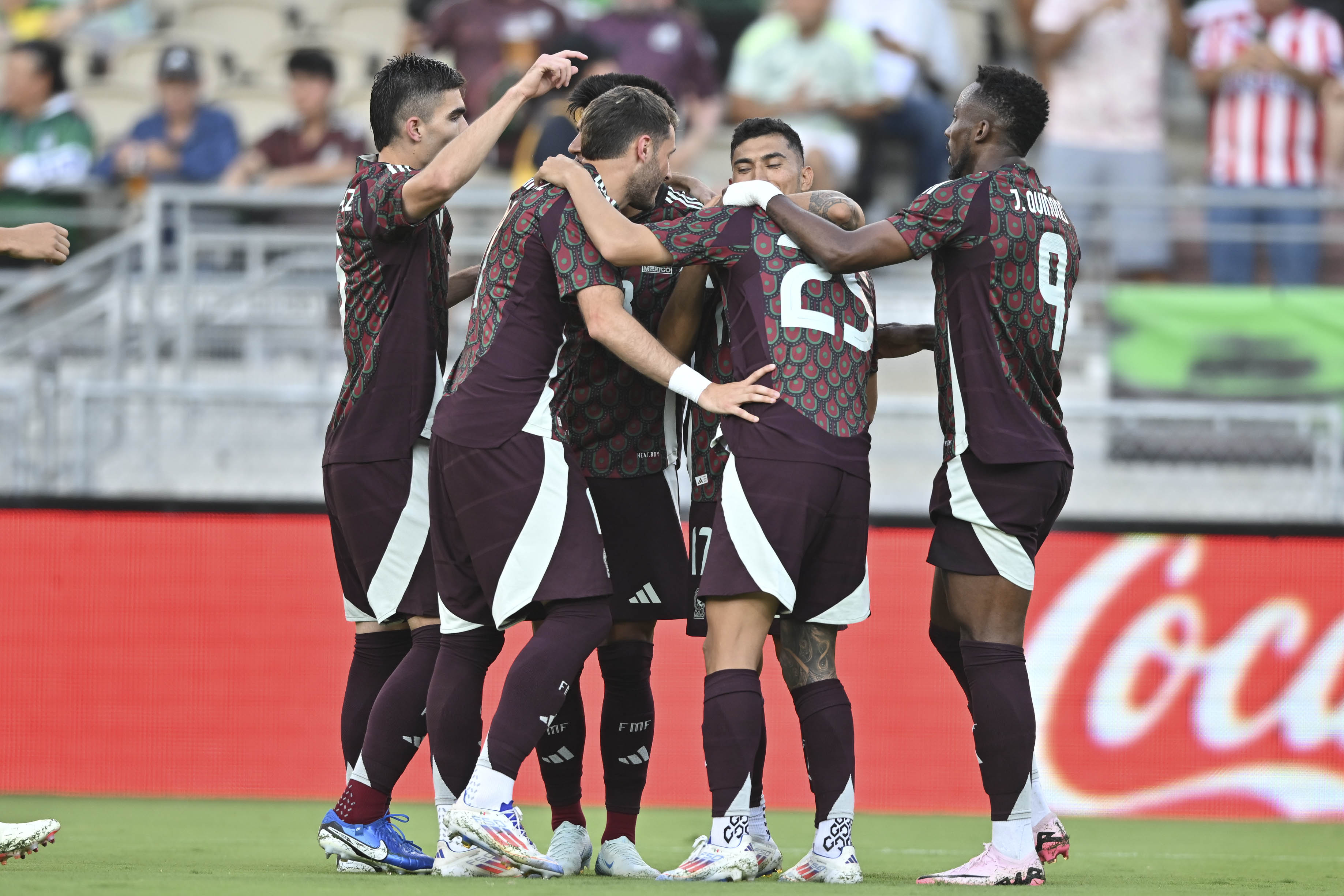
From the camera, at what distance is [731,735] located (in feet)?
14.9

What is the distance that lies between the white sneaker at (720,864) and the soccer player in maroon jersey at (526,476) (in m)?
0.39

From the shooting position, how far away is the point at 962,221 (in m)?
4.70

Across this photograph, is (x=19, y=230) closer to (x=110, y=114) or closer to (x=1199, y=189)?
(x=1199, y=189)

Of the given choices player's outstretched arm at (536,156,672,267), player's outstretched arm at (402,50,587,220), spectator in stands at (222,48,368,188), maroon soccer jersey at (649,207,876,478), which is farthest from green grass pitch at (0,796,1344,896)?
spectator in stands at (222,48,368,188)

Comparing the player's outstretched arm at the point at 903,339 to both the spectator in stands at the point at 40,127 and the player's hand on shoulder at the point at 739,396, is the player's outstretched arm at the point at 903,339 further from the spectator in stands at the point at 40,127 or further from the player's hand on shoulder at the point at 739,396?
the spectator in stands at the point at 40,127

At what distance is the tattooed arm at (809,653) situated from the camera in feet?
15.7

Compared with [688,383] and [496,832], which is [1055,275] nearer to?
[688,383]

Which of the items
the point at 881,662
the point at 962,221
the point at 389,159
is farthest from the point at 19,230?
the point at 881,662

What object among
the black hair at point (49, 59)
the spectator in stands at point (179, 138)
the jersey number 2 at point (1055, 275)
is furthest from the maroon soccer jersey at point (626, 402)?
the black hair at point (49, 59)

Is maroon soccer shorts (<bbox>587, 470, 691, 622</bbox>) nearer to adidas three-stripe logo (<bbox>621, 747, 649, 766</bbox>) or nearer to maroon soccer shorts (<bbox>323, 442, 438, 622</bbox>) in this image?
adidas three-stripe logo (<bbox>621, 747, 649, 766</bbox>)

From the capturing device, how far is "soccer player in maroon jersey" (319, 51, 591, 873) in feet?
16.2

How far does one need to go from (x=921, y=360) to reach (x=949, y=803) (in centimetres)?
284

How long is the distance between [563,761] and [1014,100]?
99.1 inches

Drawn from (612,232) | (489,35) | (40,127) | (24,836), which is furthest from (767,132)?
(40,127)
